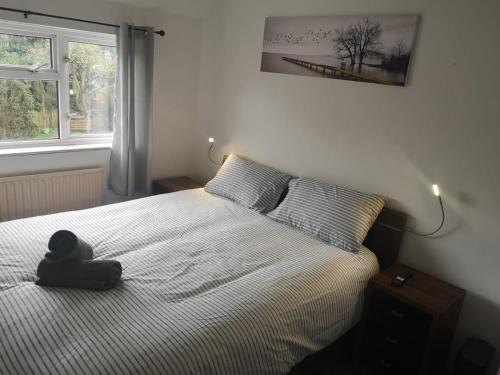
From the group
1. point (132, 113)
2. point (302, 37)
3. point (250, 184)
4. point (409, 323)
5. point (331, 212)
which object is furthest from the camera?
point (132, 113)

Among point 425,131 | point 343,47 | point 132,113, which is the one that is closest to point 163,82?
point 132,113

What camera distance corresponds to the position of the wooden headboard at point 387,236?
2.43 metres

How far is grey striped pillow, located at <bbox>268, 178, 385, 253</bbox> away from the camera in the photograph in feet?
7.73

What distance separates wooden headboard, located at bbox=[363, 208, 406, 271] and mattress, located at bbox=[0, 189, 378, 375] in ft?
0.75

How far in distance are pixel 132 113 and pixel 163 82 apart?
445mm

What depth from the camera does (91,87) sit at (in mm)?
3230

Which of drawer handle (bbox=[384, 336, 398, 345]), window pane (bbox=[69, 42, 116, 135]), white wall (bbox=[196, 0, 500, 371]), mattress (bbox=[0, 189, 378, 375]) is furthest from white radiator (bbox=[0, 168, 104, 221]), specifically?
drawer handle (bbox=[384, 336, 398, 345])

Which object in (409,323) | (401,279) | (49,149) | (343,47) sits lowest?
(409,323)

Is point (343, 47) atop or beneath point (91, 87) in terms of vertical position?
atop

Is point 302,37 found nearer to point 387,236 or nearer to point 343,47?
point 343,47

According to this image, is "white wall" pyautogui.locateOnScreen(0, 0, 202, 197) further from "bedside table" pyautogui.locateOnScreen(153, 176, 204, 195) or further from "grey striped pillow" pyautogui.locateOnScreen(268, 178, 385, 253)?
"grey striped pillow" pyautogui.locateOnScreen(268, 178, 385, 253)

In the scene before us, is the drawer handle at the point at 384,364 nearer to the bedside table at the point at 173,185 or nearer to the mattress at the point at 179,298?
the mattress at the point at 179,298

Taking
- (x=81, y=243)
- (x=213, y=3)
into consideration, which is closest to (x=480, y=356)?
(x=81, y=243)

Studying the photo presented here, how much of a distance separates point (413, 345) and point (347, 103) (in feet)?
5.02
